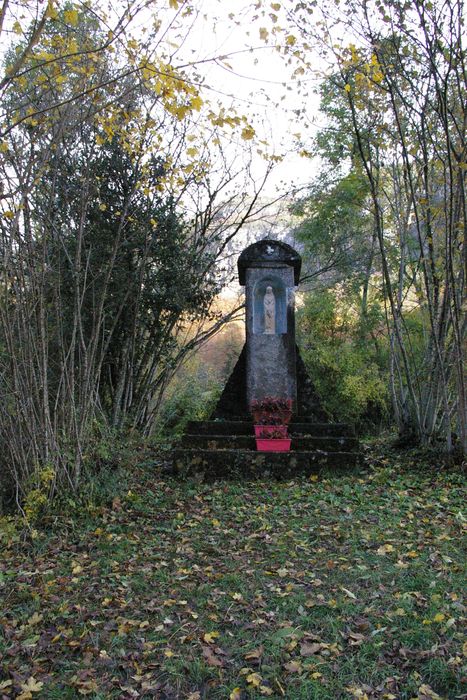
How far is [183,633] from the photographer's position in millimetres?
3221

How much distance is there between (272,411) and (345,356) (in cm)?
518

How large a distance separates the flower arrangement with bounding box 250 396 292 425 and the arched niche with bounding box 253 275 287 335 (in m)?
1.16

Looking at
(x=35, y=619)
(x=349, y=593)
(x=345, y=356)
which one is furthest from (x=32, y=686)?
(x=345, y=356)

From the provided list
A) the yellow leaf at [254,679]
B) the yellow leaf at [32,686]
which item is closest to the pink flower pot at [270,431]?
the yellow leaf at [254,679]

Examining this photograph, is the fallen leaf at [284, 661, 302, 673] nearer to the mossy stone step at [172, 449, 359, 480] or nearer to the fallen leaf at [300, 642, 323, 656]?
the fallen leaf at [300, 642, 323, 656]

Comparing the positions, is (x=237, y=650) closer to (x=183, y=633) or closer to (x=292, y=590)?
(x=183, y=633)

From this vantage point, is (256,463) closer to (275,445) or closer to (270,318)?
(275,445)

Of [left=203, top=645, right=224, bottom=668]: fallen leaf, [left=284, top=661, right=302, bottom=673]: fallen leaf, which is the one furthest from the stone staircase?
[left=284, top=661, right=302, bottom=673]: fallen leaf

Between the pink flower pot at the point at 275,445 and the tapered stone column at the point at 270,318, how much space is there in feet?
4.37

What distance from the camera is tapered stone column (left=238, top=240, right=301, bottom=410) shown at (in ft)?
27.7

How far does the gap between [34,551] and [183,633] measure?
1898 mm

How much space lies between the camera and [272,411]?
771 centimetres

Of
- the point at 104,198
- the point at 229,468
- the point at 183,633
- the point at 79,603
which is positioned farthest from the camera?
the point at 104,198

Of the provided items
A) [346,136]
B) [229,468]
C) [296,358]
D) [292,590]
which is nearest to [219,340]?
[346,136]
